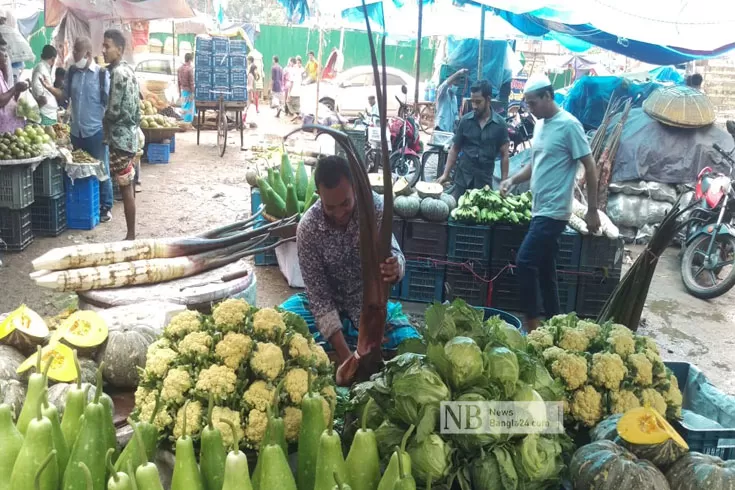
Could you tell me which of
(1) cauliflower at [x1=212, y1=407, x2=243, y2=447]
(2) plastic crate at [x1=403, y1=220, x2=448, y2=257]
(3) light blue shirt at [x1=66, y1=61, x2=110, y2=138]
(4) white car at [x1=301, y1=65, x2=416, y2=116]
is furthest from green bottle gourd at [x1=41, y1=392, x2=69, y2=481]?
(4) white car at [x1=301, y1=65, x2=416, y2=116]

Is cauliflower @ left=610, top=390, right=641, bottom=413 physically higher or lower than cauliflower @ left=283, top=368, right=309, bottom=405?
lower

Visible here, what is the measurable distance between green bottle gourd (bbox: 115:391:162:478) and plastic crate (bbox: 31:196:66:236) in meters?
6.26

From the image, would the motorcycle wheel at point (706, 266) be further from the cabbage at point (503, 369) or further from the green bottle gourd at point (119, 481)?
the green bottle gourd at point (119, 481)

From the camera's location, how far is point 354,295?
342cm

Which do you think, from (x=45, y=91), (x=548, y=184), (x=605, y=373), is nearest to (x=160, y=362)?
(x=605, y=373)

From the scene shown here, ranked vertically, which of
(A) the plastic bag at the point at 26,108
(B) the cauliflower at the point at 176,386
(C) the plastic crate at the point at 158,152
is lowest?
(C) the plastic crate at the point at 158,152

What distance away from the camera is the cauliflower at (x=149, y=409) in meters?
1.85

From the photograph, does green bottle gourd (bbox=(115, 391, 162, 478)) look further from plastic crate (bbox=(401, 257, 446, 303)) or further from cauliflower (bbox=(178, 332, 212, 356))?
plastic crate (bbox=(401, 257, 446, 303))

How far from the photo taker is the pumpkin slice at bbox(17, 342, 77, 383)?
222 centimetres

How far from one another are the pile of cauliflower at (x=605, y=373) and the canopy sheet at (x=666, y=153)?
25.7 ft

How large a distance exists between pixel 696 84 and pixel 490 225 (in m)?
7.23

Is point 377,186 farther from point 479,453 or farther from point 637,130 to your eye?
point 637,130

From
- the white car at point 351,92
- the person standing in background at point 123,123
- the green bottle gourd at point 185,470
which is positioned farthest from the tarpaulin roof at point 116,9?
the green bottle gourd at point 185,470

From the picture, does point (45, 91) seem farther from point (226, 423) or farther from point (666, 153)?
point (666, 153)
